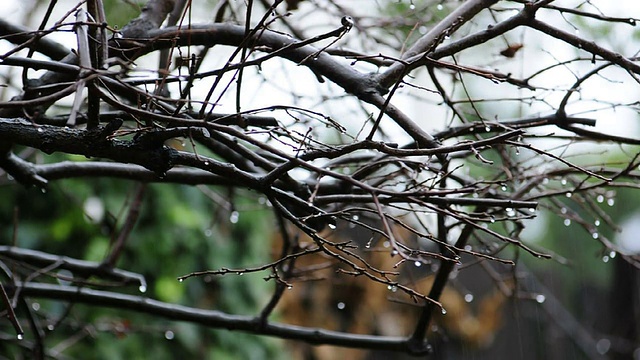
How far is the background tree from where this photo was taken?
112cm

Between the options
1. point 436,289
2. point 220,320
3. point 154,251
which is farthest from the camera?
point 154,251

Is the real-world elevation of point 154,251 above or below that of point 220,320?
above

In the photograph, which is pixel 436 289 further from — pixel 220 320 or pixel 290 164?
pixel 290 164

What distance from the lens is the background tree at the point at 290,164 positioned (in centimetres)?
112

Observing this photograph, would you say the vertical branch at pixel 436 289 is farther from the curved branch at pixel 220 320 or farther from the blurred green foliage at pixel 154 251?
the blurred green foliage at pixel 154 251

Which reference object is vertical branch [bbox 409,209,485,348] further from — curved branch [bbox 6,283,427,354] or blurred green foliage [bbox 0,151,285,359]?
blurred green foliage [bbox 0,151,285,359]

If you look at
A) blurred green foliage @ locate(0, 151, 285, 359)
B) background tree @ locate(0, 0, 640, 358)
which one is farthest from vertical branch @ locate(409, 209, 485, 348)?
blurred green foliage @ locate(0, 151, 285, 359)

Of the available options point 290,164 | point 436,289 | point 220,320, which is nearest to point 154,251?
point 220,320

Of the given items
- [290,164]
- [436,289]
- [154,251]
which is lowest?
[290,164]

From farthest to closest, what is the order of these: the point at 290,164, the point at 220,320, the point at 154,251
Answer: the point at 154,251, the point at 220,320, the point at 290,164

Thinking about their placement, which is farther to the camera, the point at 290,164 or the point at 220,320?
A: the point at 220,320

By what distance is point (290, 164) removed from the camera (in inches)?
41.6

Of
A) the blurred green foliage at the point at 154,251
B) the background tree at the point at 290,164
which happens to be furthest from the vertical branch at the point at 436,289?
the blurred green foliage at the point at 154,251

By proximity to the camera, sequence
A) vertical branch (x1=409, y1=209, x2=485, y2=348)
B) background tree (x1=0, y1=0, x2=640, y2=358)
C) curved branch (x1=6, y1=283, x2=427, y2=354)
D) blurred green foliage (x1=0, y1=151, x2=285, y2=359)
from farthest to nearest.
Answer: blurred green foliage (x1=0, y1=151, x2=285, y2=359), curved branch (x1=6, y1=283, x2=427, y2=354), vertical branch (x1=409, y1=209, x2=485, y2=348), background tree (x1=0, y1=0, x2=640, y2=358)
